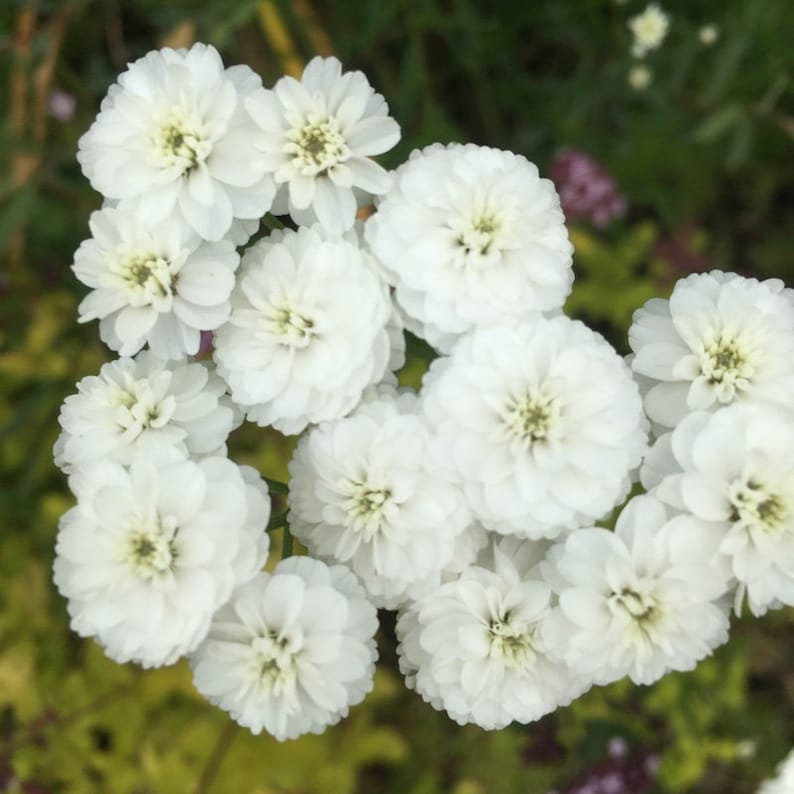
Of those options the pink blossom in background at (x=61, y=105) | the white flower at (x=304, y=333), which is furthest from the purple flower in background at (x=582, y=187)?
the pink blossom in background at (x=61, y=105)

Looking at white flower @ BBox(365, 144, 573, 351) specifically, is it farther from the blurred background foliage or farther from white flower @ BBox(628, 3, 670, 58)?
white flower @ BBox(628, 3, 670, 58)

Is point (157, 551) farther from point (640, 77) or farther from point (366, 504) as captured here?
point (640, 77)

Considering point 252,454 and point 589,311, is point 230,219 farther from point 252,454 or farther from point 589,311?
→ point 589,311

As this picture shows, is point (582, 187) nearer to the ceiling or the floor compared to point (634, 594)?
nearer to the floor

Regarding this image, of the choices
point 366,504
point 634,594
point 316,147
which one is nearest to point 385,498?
point 366,504

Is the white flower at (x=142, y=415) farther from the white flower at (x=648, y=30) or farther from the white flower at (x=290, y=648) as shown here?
the white flower at (x=648, y=30)

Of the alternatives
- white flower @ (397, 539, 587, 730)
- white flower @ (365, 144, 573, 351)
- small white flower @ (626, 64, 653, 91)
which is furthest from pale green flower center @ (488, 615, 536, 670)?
small white flower @ (626, 64, 653, 91)
